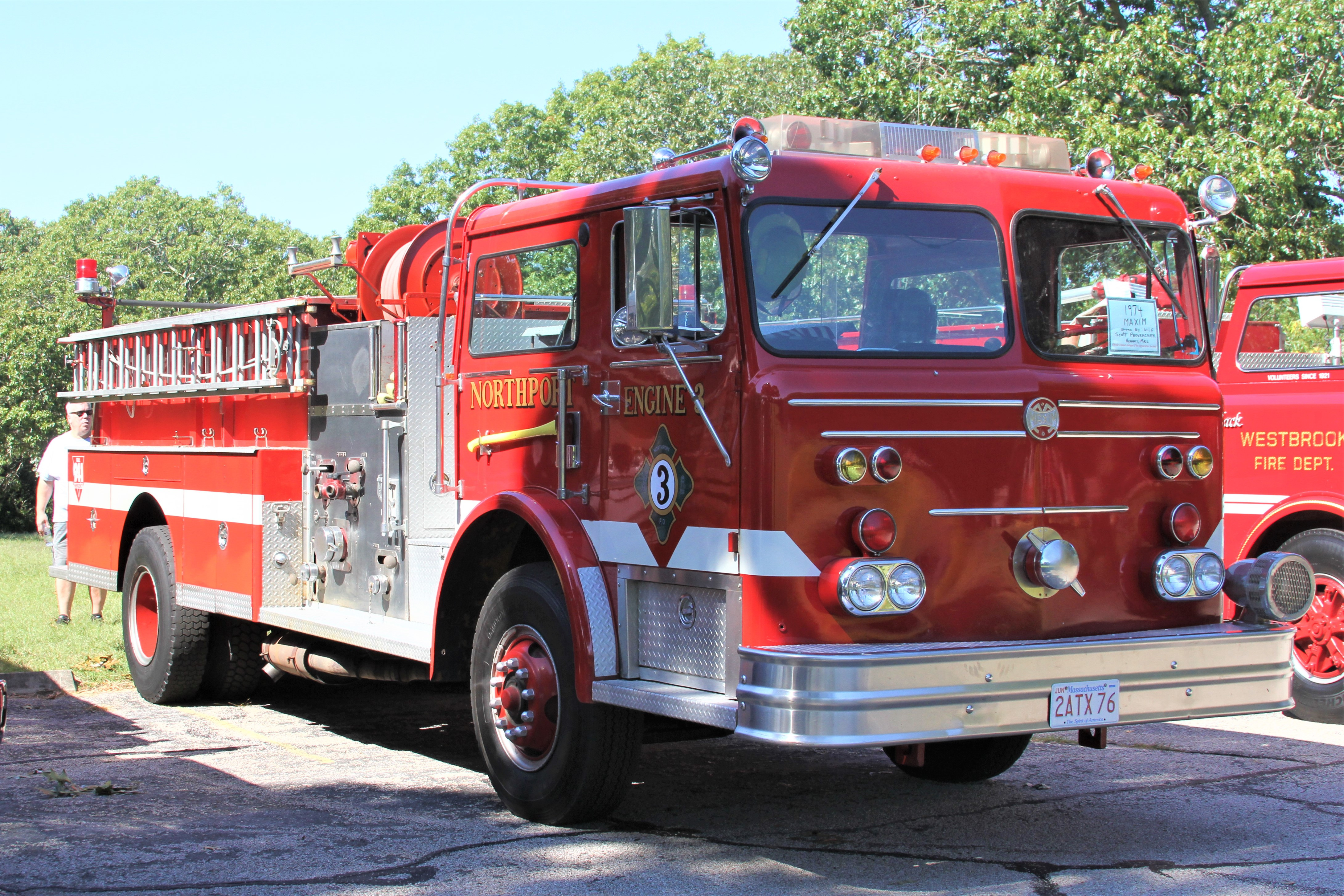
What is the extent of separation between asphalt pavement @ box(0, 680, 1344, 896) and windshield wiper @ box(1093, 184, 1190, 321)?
216 cm

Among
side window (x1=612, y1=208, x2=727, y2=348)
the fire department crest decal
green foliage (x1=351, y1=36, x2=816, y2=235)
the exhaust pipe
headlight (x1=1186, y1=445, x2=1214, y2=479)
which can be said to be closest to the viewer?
side window (x1=612, y1=208, x2=727, y2=348)

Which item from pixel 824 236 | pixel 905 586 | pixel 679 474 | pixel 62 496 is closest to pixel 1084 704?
pixel 905 586

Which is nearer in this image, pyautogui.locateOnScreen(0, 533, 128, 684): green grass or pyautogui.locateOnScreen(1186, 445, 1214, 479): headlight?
pyautogui.locateOnScreen(1186, 445, 1214, 479): headlight

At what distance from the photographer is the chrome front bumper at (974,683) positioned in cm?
448

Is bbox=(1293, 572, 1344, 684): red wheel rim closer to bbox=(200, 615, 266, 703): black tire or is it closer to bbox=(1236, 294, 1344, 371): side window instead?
bbox=(1236, 294, 1344, 371): side window

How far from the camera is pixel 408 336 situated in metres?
6.81

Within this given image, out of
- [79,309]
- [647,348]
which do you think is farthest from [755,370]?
[79,309]

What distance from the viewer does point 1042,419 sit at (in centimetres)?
523

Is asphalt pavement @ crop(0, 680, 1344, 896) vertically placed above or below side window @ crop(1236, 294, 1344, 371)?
below

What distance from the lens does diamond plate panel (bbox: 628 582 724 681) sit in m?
4.96

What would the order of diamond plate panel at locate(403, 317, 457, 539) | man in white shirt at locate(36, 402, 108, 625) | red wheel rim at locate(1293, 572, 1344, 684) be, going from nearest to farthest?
diamond plate panel at locate(403, 317, 457, 539) → red wheel rim at locate(1293, 572, 1344, 684) → man in white shirt at locate(36, 402, 108, 625)

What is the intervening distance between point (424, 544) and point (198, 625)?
8.71 feet

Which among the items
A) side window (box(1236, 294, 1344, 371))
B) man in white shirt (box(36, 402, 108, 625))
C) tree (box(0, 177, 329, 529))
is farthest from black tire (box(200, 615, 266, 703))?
tree (box(0, 177, 329, 529))

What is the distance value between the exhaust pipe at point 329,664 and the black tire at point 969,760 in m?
2.31
